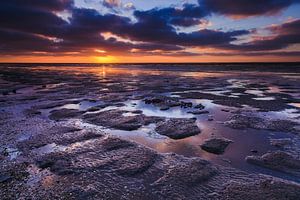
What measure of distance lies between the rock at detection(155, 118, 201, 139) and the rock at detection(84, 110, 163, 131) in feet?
2.94

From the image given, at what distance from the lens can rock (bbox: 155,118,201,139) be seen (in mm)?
10523

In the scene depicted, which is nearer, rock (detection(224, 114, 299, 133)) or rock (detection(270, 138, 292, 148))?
rock (detection(270, 138, 292, 148))

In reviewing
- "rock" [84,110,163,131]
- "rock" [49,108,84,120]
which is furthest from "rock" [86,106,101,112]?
"rock" [84,110,163,131]

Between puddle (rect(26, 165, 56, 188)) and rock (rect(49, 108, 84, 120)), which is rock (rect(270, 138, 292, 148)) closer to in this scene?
puddle (rect(26, 165, 56, 188))

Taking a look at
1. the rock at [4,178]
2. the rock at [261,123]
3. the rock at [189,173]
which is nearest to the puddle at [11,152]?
the rock at [4,178]

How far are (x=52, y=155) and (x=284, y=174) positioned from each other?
681cm

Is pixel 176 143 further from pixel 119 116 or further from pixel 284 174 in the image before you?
pixel 119 116

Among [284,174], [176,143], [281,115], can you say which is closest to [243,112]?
[281,115]

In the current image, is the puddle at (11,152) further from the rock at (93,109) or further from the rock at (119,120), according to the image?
the rock at (93,109)

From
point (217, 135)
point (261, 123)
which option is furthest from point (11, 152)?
point (261, 123)

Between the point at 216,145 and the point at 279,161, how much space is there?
2.08m

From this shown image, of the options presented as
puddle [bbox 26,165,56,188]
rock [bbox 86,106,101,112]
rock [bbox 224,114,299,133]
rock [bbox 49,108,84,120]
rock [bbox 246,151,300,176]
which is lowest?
rock [bbox 49,108,84,120]

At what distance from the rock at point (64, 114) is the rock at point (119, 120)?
0.89m

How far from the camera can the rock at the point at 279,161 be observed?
727cm
